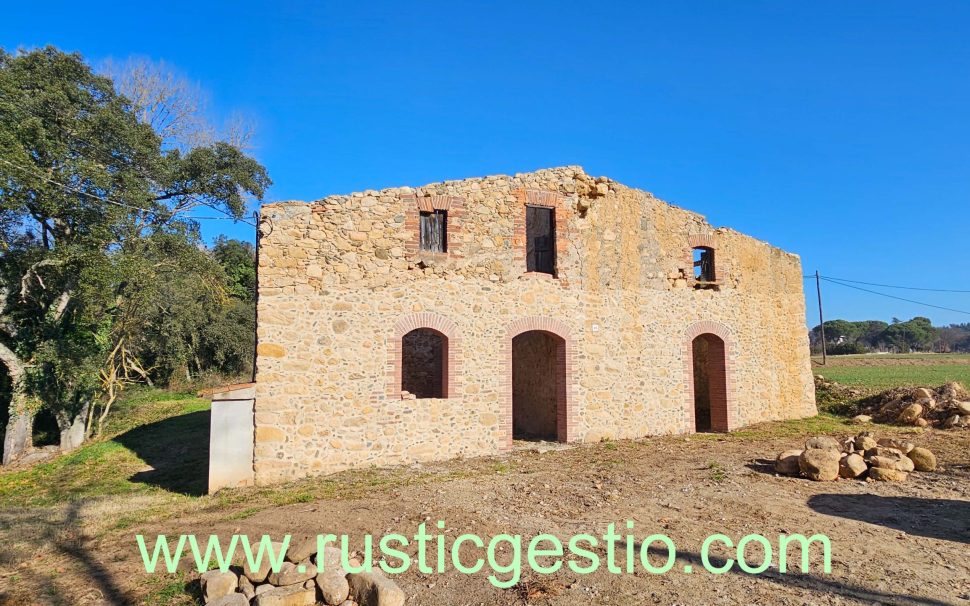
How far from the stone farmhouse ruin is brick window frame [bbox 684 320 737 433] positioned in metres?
0.05

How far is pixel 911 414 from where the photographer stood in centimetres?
1212

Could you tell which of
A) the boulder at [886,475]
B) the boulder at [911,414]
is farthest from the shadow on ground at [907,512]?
the boulder at [911,414]

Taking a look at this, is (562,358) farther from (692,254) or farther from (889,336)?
(889,336)

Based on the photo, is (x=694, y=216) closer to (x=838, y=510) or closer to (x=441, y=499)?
(x=838, y=510)

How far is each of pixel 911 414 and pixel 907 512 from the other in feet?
26.8

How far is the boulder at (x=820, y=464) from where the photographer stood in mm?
7324

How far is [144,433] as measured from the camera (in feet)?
44.9

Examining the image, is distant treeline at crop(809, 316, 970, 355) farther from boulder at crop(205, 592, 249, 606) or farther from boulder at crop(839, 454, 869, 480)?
boulder at crop(205, 592, 249, 606)

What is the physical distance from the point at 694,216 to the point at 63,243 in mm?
15040

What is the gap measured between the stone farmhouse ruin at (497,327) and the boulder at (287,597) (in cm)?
472

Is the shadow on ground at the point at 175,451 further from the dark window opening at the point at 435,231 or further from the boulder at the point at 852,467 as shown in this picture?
the boulder at the point at 852,467

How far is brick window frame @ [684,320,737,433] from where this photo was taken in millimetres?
11836

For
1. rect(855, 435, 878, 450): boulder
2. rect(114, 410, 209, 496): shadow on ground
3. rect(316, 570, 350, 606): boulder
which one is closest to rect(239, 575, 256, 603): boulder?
rect(316, 570, 350, 606): boulder

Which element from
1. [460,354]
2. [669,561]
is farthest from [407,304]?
[669,561]
